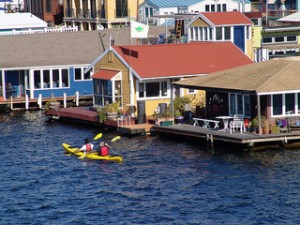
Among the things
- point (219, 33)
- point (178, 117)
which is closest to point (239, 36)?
point (219, 33)

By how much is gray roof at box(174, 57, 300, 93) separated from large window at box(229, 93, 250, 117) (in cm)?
91

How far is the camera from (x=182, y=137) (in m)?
62.9

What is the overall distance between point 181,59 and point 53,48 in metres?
20.8

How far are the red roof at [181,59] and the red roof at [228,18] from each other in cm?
1133

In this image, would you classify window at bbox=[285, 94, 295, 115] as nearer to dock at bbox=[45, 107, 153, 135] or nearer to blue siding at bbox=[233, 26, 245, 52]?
dock at bbox=[45, 107, 153, 135]

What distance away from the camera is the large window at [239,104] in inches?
2386

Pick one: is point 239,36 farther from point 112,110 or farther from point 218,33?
point 112,110

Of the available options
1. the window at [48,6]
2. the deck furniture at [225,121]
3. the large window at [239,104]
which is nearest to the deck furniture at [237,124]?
the deck furniture at [225,121]

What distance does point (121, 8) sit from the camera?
118 m

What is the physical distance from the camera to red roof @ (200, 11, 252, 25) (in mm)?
84625

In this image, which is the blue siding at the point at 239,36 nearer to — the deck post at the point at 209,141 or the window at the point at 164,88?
the window at the point at 164,88

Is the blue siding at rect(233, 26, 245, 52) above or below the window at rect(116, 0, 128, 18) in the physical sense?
below

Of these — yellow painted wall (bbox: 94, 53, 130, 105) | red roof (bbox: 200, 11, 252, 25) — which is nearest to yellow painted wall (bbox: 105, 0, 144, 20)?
red roof (bbox: 200, 11, 252, 25)

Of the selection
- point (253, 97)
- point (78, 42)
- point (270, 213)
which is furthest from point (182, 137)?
point (78, 42)
